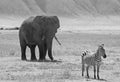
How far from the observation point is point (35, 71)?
19.4 metres

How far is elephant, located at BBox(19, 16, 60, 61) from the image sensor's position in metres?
25.3

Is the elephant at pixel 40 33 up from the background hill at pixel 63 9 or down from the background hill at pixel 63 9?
down

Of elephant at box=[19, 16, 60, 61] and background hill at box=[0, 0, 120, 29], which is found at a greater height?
background hill at box=[0, 0, 120, 29]

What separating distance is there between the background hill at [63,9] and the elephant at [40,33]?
11496cm

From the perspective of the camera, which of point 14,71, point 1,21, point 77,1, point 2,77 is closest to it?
point 2,77

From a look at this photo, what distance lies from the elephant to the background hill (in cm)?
11496

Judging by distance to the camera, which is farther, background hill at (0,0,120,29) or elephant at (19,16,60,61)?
background hill at (0,0,120,29)

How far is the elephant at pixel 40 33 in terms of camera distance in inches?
998

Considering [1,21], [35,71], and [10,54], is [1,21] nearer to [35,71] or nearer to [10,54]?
[10,54]

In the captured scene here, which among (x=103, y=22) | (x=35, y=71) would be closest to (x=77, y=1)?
(x=103, y=22)

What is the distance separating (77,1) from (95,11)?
25.7 feet

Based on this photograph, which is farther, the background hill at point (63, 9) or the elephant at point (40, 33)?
the background hill at point (63, 9)

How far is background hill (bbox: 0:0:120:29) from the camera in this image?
5851 inches

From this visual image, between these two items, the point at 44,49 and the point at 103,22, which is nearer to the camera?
the point at 44,49
